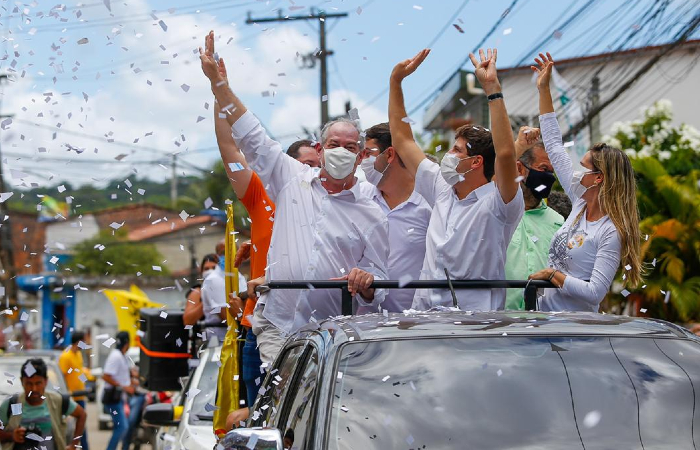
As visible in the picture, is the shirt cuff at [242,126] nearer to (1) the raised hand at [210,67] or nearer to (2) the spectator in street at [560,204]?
(1) the raised hand at [210,67]

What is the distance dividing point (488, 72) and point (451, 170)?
531 mm

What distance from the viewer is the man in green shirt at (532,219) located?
6133mm

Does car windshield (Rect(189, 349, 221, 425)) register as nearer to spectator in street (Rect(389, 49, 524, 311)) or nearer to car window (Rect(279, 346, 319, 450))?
spectator in street (Rect(389, 49, 524, 311))

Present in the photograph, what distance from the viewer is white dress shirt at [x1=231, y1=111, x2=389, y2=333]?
5.36 meters

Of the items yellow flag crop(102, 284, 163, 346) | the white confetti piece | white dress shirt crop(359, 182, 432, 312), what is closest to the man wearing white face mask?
white dress shirt crop(359, 182, 432, 312)

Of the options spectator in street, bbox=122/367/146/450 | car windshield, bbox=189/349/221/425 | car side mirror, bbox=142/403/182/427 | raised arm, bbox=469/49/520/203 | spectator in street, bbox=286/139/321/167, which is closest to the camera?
raised arm, bbox=469/49/520/203

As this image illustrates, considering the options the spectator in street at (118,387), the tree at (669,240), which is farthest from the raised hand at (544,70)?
the tree at (669,240)

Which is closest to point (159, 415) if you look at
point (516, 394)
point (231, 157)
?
point (231, 157)

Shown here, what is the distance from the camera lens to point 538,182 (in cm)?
653

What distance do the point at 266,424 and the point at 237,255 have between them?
2224mm

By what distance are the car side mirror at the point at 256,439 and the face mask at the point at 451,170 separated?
7.27 feet

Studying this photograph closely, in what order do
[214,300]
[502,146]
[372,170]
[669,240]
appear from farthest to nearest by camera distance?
[669,240], [214,300], [372,170], [502,146]

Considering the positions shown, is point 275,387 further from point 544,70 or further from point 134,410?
point 134,410

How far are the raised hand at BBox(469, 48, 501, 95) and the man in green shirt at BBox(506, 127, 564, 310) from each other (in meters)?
1.04
